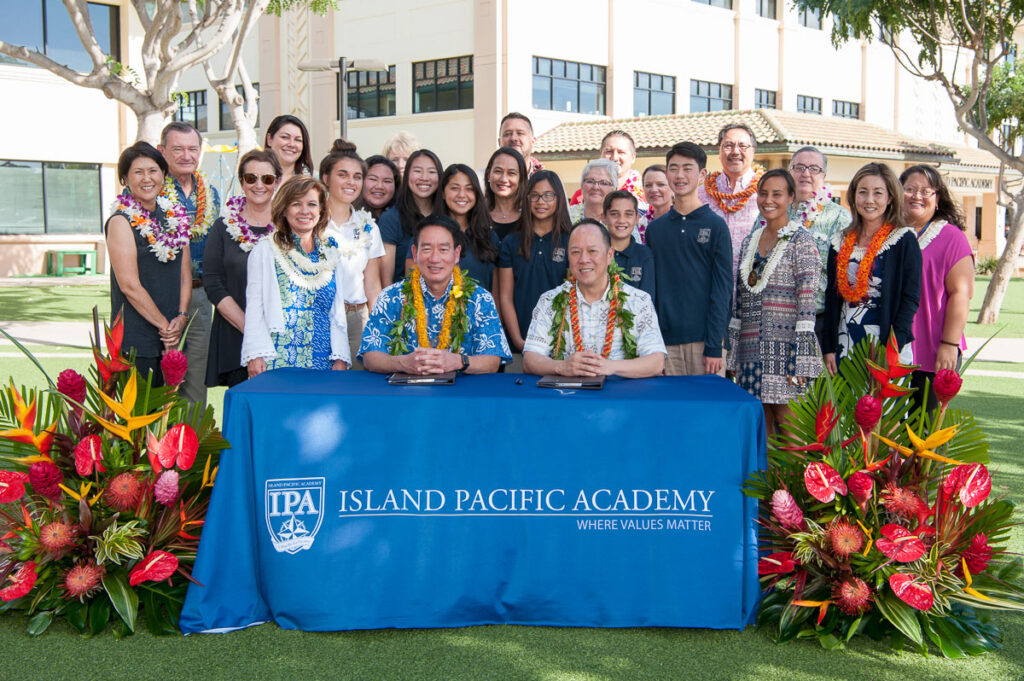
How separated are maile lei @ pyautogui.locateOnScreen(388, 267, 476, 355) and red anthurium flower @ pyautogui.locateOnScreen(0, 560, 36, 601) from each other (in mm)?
1802

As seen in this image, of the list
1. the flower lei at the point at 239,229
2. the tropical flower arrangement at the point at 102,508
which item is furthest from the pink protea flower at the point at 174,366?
the flower lei at the point at 239,229

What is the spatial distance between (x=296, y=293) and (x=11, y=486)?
5.42 ft

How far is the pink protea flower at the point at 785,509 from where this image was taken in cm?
367

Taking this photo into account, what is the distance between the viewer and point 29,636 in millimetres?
3709

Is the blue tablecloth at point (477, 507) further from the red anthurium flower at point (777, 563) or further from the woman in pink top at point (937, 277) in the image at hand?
the woman in pink top at point (937, 277)

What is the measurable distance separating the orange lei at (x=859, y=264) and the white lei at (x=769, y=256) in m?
0.31

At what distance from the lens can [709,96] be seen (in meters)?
30.4

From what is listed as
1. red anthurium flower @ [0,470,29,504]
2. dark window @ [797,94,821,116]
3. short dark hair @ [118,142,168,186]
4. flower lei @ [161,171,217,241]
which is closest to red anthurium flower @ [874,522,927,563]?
red anthurium flower @ [0,470,29,504]

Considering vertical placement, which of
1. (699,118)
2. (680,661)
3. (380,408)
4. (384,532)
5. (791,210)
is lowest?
(680,661)

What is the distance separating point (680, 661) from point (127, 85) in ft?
39.2

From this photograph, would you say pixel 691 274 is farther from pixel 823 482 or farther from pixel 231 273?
pixel 231 273

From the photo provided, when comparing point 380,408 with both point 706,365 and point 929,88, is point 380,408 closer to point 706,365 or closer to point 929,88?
point 706,365

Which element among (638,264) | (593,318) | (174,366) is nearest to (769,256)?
(638,264)

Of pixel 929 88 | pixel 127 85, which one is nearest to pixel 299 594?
pixel 127 85
